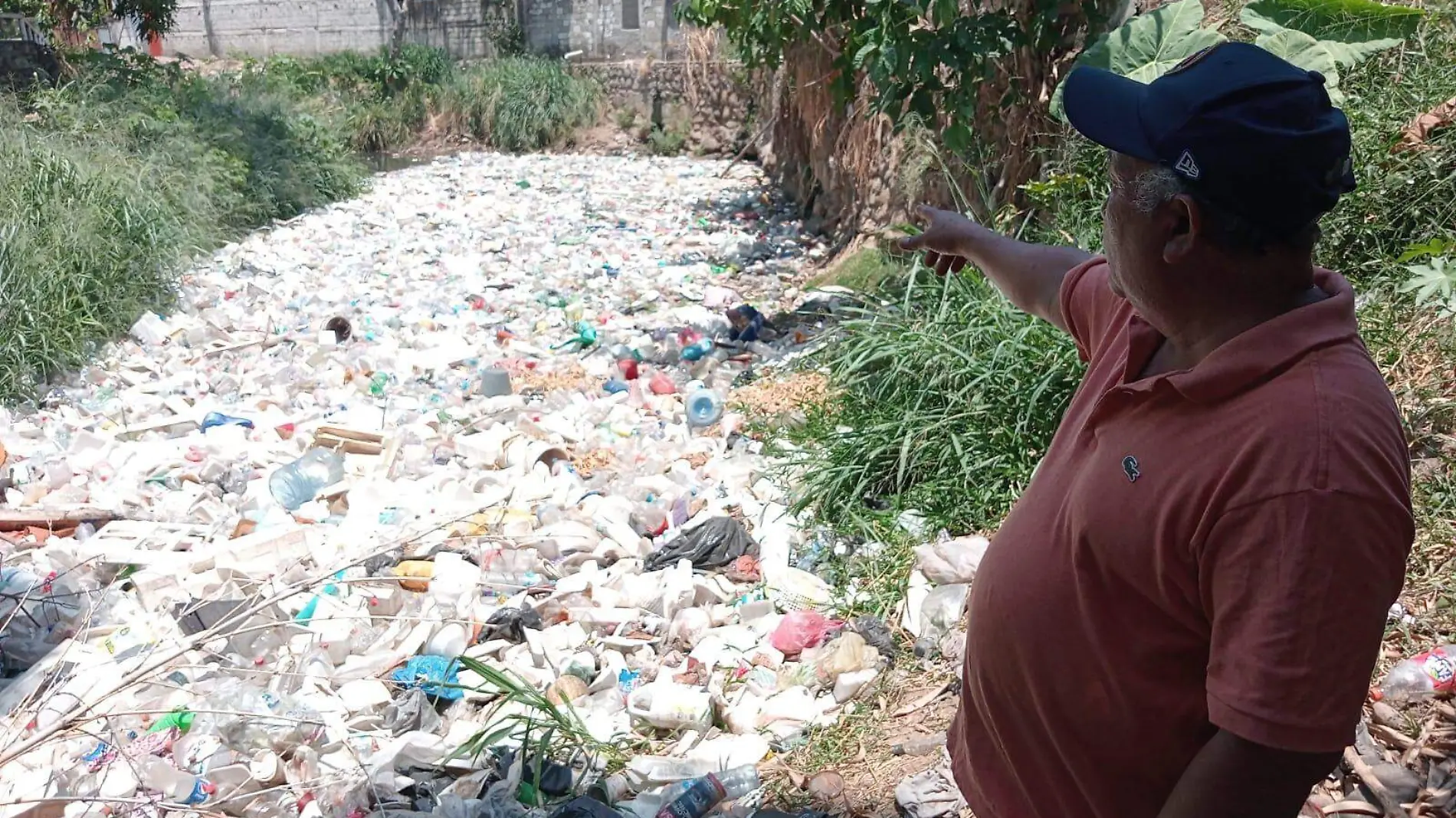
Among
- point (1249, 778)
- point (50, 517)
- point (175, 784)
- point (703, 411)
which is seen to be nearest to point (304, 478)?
point (50, 517)

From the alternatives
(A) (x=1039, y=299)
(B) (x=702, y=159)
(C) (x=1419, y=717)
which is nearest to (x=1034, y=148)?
(C) (x=1419, y=717)

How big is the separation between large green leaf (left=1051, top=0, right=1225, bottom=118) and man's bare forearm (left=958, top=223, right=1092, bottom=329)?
2.86 m

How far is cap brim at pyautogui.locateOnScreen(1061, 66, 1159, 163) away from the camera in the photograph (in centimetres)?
99

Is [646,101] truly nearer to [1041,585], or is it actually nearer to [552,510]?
[552,510]

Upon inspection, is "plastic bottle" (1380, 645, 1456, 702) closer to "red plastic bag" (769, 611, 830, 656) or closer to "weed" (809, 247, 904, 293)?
"red plastic bag" (769, 611, 830, 656)

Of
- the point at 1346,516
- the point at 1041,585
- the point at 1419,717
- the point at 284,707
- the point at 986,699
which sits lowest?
the point at 284,707

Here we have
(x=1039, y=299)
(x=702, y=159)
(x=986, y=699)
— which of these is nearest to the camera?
(x=986, y=699)

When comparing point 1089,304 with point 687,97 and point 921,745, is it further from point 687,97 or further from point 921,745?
point 687,97

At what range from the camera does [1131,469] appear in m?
1.02

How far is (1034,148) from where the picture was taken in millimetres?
4988

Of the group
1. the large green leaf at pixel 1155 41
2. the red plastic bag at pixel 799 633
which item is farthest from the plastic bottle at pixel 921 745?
the large green leaf at pixel 1155 41

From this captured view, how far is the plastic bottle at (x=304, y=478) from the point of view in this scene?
4238mm

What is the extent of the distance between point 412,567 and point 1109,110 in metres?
3.05

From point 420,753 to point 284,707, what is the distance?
489 millimetres
